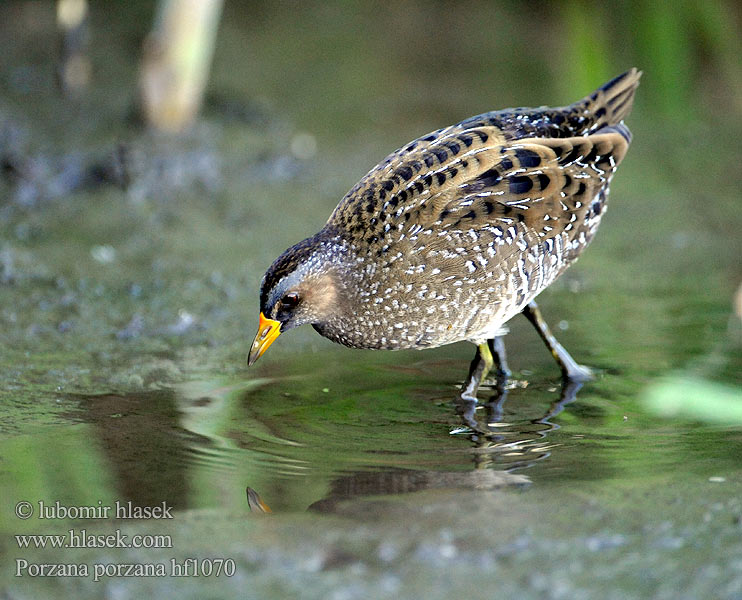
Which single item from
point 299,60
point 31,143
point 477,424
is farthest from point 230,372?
point 299,60

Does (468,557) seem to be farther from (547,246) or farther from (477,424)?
(547,246)

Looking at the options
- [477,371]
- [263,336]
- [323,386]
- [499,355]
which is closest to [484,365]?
[477,371]

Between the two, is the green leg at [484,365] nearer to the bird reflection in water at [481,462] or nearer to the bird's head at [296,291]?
the bird reflection in water at [481,462]

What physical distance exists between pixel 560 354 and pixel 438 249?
98cm

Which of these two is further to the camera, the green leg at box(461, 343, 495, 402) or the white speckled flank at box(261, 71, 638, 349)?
the green leg at box(461, 343, 495, 402)

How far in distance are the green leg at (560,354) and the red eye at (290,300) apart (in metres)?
1.34

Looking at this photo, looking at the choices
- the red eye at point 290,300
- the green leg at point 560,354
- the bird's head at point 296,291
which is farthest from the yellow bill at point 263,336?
the green leg at point 560,354

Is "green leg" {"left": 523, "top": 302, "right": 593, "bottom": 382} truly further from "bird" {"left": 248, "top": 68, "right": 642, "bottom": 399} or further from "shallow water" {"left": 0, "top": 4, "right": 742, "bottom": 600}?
"bird" {"left": 248, "top": 68, "right": 642, "bottom": 399}

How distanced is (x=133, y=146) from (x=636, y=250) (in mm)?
3612

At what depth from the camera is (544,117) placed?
532 centimetres

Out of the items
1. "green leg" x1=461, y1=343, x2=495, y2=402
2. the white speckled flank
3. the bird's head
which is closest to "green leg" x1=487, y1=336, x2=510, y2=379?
"green leg" x1=461, y1=343, x2=495, y2=402

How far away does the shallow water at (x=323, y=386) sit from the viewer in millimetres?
3367

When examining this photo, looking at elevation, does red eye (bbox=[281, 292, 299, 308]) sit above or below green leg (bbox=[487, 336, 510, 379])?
above

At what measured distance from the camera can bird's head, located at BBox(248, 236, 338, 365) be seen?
15.2 feet
